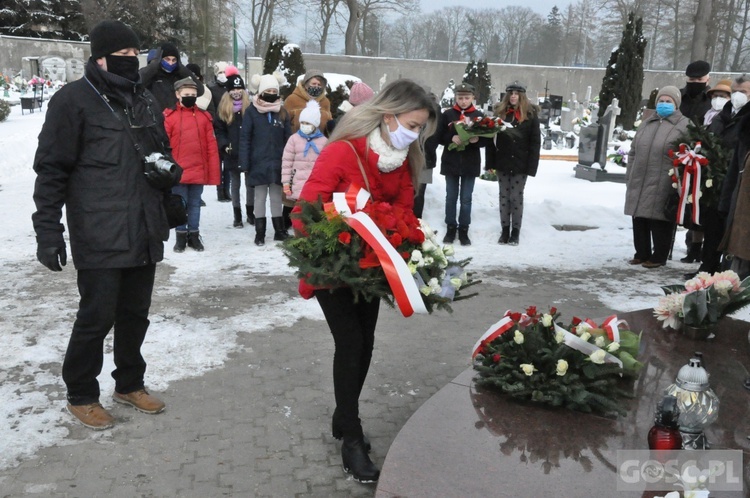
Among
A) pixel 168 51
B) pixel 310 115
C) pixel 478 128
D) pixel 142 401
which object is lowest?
pixel 142 401

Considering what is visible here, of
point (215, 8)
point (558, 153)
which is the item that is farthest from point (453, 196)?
point (215, 8)

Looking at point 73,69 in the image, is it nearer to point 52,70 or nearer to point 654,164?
point 52,70

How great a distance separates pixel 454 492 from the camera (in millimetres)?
2607

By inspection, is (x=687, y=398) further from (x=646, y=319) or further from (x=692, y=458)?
(x=646, y=319)

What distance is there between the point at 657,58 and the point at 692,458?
62730 mm

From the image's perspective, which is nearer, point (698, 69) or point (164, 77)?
point (698, 69)

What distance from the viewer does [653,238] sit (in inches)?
318

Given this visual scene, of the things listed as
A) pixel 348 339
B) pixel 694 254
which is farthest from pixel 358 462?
pixel 694 254

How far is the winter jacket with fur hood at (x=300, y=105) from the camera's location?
28.7ft

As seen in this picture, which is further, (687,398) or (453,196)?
(453,196)

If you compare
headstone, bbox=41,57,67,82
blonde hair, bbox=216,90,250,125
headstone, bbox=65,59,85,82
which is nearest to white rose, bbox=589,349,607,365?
blonde hair, bbox=216,90,250,125

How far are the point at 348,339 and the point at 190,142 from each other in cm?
504

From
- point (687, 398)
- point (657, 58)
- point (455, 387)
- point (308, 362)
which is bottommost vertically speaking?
point (308, 362)

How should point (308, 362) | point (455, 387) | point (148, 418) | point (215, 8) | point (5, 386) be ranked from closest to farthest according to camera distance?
point (455, 387), point (148, 418), point (5, 386), point (308, 362), point (215, 8)
